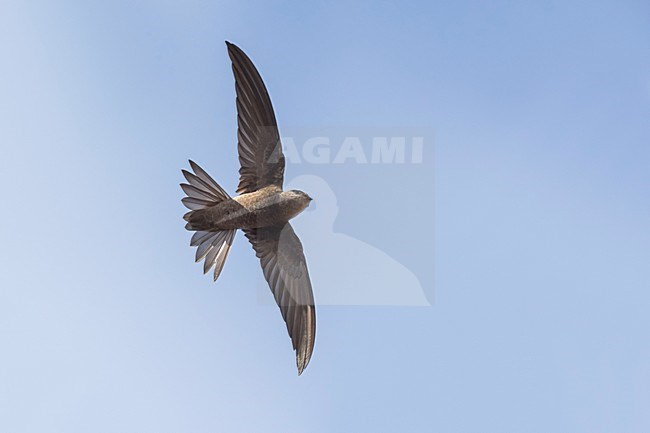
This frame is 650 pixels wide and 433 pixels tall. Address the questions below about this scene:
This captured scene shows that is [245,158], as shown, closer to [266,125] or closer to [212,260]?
[266,125]

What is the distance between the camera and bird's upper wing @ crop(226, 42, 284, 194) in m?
5.53

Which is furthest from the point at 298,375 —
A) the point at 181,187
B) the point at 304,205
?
the point at 181,187

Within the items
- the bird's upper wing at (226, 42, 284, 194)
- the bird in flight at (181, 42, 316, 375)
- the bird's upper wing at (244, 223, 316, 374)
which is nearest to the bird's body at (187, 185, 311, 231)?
the bird in flight at (181, 42, 316, 375)

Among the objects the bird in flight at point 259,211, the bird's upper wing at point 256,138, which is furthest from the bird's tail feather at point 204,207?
the bird's upper wing at point 256,138

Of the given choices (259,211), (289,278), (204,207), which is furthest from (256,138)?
(289,278)

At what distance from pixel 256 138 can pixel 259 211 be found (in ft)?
1.85

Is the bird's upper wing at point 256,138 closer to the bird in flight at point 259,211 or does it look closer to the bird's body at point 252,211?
the bird in flight at point 259,211

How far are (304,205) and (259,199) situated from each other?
1.06 feet

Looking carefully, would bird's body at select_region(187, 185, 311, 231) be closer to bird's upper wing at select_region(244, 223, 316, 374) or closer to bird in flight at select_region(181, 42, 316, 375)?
bird in flight at select_region(181, 42, 316, 375)

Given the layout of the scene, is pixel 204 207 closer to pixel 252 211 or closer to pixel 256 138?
pixel 252 211

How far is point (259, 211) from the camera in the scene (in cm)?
540

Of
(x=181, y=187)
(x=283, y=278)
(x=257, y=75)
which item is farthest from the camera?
(x=283, y=278)

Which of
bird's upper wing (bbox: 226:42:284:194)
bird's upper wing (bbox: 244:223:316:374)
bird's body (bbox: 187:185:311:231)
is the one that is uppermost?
bird's upper wing (bbox: 226:42:284:194)

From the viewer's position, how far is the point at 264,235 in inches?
227
